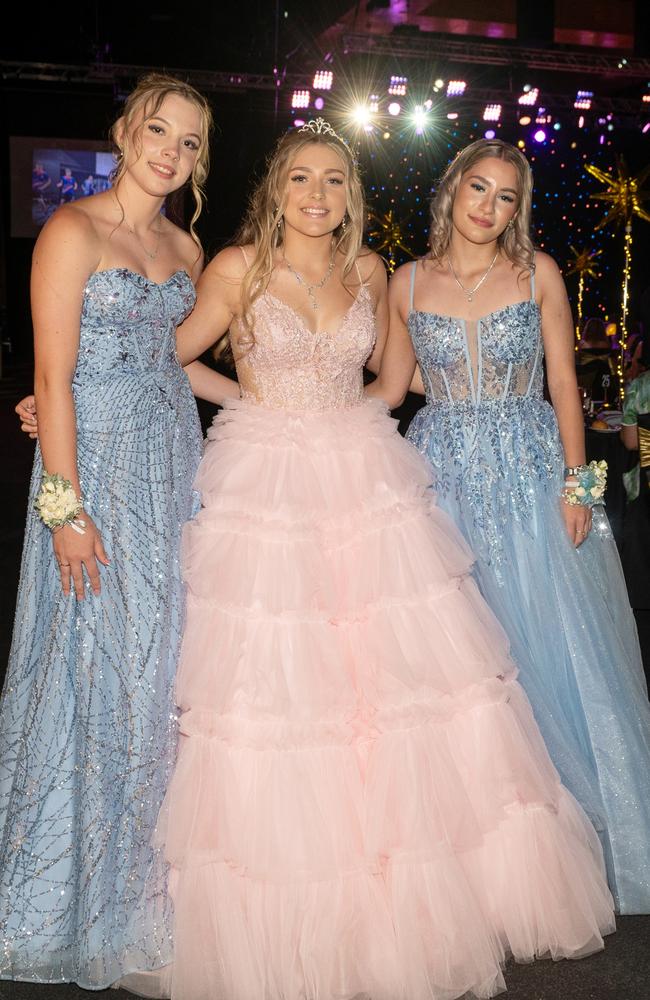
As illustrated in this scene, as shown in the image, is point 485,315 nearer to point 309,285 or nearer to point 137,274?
point 309,285

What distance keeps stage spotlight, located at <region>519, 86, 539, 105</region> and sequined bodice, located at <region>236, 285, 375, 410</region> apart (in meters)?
11.2

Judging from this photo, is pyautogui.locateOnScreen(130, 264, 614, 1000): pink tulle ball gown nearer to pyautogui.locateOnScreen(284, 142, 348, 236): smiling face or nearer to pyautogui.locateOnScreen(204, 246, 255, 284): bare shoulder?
pyautogui.locateOnScreen(204, 246, 255, 284): bare shoulder

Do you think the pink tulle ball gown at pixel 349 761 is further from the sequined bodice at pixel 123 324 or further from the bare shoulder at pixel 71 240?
the bare shoulder at pixel 71 240

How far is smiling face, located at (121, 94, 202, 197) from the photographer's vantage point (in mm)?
2668

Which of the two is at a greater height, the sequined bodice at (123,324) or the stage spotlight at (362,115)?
the stage spotlight at (362,115)

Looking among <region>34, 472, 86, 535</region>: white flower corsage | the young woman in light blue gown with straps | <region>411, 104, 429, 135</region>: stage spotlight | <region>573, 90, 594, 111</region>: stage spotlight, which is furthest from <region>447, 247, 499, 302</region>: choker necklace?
<region>573, 90, 594, 111</region>: stage spotlight

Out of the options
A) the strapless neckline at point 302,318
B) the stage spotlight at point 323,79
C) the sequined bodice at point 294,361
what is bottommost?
the sequined bodice at point 294,361

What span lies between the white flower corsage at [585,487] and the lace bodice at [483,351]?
0.32 m

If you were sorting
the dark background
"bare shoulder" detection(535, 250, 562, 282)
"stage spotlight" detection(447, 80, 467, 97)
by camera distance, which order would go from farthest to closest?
"stage spotlight" detection(447, 80, 467, 97), the dark background, "bare shoulder" detection(535, 250, 562, 282)

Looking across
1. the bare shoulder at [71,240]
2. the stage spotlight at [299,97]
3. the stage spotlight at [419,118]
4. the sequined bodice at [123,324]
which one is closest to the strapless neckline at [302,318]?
the sequined bodice at [123,324]

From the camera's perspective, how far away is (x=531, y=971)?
2.57 meters

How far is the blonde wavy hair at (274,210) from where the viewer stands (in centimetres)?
293

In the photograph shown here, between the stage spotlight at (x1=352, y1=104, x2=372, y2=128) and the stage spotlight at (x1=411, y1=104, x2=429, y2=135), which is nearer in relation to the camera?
the stage spotlight at (x1=352, y1=104, x2=372, y2=128)

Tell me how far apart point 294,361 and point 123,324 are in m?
0.53
